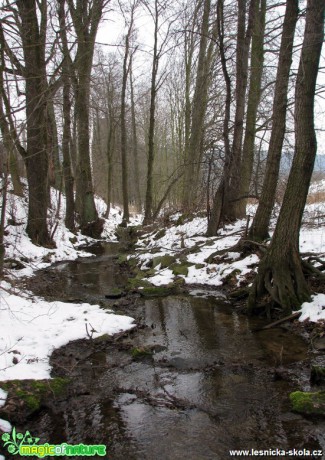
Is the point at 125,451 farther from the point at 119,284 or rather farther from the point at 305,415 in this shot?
the point at 119,284

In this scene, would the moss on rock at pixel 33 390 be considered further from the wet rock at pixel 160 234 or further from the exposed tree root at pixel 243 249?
the wet rock at pixel 160 234

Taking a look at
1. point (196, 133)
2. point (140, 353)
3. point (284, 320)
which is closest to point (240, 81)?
point (196, 133)

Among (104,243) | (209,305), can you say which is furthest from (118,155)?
(209,305)

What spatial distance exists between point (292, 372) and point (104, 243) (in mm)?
15051

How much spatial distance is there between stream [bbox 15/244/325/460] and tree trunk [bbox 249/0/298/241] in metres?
3.19

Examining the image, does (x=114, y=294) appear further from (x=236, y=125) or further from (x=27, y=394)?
(x=236, y=125)

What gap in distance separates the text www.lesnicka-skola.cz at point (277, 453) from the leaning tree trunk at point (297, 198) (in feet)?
11.5

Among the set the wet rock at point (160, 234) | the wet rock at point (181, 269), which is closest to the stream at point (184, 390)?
the wet rock at point (181, 269)

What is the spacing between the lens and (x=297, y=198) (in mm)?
6758

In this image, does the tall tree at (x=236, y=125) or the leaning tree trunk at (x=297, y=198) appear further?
the tall tree at (x=236, y=125)

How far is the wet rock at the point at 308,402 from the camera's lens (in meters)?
3.97

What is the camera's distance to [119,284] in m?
10.4

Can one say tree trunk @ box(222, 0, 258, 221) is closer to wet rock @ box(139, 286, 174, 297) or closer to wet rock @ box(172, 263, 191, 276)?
wet rock @ box(172, 263, 191, 276)

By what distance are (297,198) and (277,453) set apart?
15.0 ft
